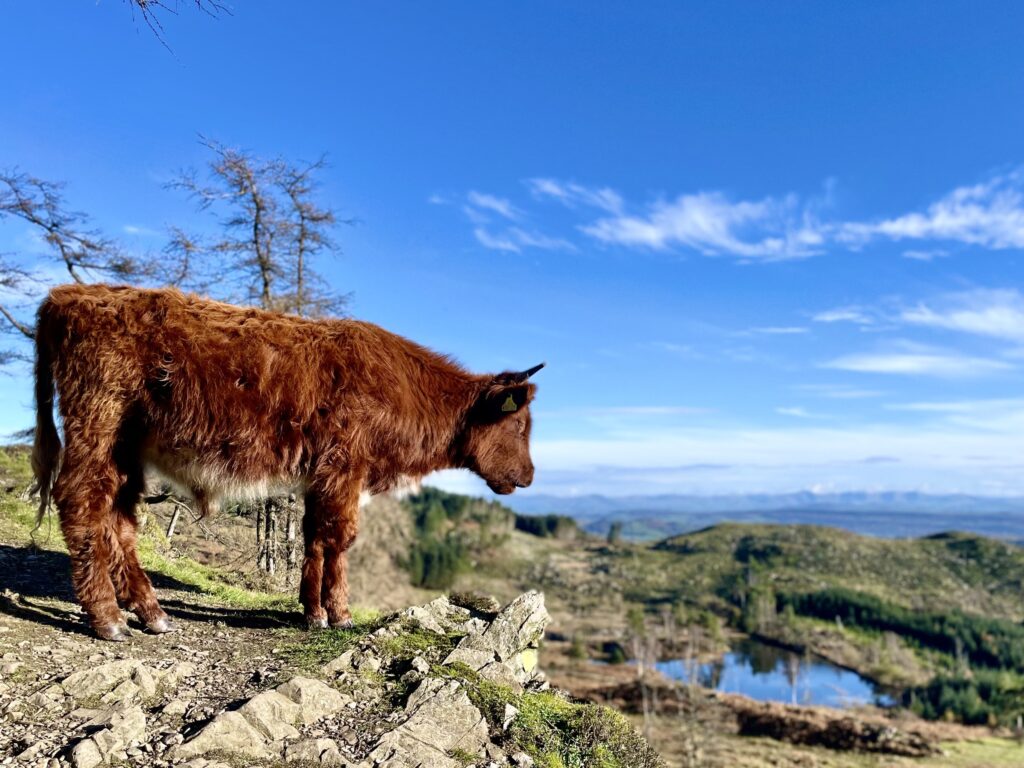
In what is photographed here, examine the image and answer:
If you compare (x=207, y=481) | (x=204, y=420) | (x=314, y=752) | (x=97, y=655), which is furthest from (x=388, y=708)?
(x=204, y=420)

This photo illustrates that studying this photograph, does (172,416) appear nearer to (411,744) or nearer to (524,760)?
(411,744)

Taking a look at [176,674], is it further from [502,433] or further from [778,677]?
[778,677]

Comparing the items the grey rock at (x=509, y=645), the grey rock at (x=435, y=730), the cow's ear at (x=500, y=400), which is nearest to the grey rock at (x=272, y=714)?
the grey rock at (x=435, y=730)

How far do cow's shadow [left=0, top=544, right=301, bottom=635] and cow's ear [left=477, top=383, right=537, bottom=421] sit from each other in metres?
3.27

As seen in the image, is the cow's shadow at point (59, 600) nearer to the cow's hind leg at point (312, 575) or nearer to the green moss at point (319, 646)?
the cow's hind leg at point (312, 575)

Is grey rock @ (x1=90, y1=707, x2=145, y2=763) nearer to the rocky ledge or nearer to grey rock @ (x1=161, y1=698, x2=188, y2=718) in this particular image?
the rocky ledge

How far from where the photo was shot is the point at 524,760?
18.5 ft

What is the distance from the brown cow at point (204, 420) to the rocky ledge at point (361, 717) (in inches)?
52.8

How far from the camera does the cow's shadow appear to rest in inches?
292

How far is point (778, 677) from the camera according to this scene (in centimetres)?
12788

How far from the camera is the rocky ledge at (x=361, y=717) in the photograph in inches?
193

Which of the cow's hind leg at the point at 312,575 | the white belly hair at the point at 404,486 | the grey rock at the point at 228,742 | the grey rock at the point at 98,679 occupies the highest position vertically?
the white belly hair at the point at 404,486

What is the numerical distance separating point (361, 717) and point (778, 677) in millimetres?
140929

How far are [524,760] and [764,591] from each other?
175 meters
